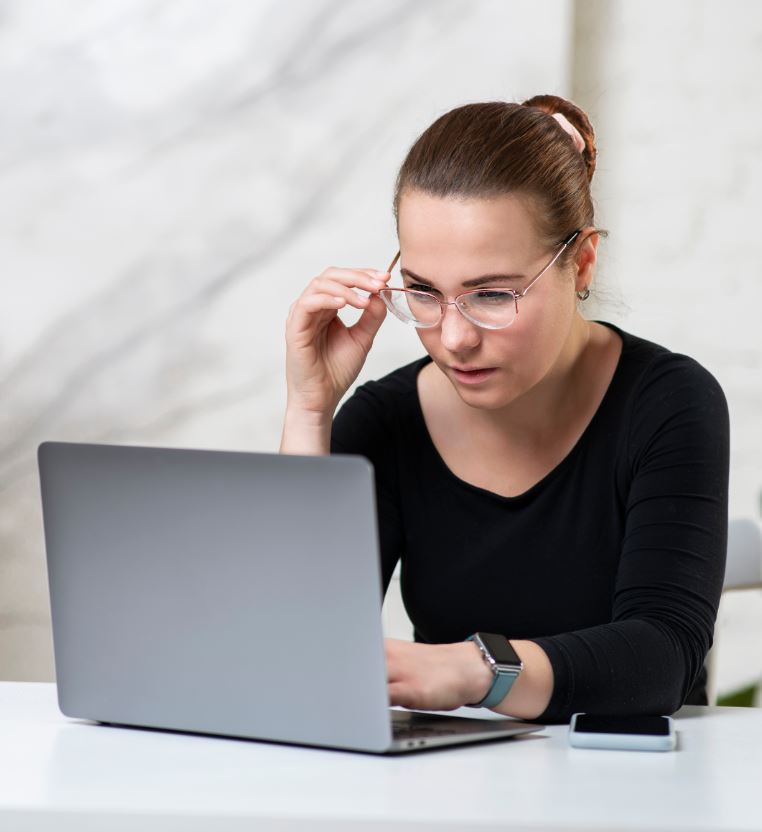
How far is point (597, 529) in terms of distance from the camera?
1429 millimetres

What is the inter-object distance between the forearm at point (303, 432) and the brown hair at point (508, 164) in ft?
0.94

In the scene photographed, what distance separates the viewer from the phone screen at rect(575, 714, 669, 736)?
3.17 feet

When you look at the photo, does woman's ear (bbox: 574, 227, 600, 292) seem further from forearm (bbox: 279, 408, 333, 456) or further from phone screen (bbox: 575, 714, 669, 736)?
phone screen (bbox: 575, 714, 669, 736)

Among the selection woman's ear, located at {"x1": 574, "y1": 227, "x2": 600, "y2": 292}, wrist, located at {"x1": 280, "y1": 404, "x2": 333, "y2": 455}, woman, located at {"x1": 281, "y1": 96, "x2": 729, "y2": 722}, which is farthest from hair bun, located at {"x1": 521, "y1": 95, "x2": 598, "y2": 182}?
wrist, located at {"x1": 280, "y1": 404, "x2": 333, "y2": 455}

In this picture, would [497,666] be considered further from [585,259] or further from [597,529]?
[585,259]

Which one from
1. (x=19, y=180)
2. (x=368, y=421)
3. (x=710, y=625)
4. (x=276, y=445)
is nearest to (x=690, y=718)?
(x=710, y=625)

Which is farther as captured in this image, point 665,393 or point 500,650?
point 665,393

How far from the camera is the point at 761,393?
2.38 metres

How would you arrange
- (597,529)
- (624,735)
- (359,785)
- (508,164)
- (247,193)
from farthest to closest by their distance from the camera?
(247,193) → (597,529) → (508,164) → (624,735) → (359,785)

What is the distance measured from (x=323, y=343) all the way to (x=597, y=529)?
41cm

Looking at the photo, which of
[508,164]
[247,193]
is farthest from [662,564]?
[247,193]

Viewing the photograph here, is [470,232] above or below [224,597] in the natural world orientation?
above

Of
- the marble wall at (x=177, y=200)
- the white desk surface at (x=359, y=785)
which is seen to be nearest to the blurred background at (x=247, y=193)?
the marble wall at (x=177, y=200)

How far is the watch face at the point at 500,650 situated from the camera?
1.00 m
